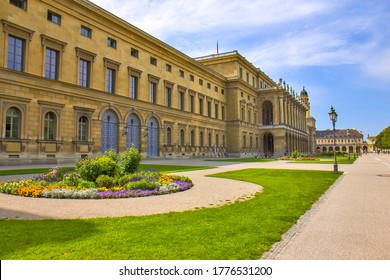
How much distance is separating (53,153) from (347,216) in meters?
25.7

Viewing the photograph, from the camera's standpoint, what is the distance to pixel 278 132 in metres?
71.6

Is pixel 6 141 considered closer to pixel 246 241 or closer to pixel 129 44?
pixel 129 44

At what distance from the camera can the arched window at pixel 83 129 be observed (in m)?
30.0

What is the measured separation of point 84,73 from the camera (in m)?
31.3

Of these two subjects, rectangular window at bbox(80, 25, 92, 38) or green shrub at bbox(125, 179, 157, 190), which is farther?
rectangular window at bbox(80, 25, 92, 38)

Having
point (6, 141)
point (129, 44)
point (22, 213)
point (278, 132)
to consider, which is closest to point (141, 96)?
point (129, 44)

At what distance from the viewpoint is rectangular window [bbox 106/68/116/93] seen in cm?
3403

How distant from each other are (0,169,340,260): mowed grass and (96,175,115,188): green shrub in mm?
5249

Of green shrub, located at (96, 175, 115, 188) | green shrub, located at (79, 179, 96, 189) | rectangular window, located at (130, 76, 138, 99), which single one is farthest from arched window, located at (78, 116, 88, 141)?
green shrub, located at (79, 179, 96, 189)

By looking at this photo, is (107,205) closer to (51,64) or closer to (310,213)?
(310,213)

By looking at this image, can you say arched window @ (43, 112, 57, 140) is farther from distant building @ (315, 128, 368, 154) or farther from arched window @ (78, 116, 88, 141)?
distant building @ (315, 128, 368, 154)

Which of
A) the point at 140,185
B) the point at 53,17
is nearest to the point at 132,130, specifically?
the point at 53,17

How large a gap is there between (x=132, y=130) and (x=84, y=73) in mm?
9066

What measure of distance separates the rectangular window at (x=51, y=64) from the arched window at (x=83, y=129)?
4815 millimetres
